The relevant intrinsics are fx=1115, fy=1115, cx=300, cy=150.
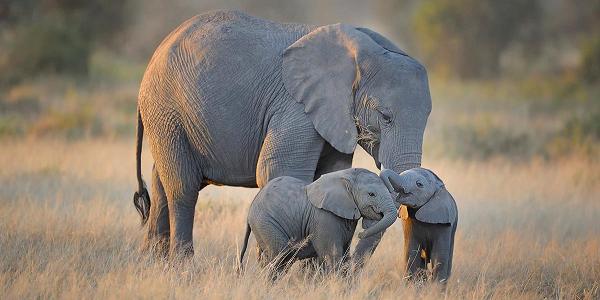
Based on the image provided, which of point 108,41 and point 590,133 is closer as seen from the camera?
point 590,133

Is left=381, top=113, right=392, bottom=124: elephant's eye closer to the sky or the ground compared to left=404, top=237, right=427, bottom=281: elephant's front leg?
closer to the sky

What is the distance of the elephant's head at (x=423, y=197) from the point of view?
286 inches

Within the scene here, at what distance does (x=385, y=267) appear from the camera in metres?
8.44

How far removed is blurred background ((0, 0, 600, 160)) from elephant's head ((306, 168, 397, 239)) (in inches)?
338

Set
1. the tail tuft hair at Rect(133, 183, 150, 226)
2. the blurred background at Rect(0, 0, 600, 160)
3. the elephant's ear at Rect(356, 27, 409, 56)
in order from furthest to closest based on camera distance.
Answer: the blurred background at Rect(0, 0, 600, 160)
the tail tuft hair at Rect(133, 183, 150, 226)
the elephant's ear at Rect(356, 27, 409, 56)

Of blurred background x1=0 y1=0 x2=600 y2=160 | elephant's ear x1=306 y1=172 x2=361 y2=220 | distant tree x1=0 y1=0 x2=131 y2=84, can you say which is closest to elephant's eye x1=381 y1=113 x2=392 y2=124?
elephant's ear x1=306 y1=172 x2=361 y2=220

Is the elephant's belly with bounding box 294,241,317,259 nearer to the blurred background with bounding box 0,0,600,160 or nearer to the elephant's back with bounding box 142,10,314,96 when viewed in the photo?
the elephant's back with bounding box 142,10,314,96

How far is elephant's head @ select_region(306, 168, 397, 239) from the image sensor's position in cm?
700

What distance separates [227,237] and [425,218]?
8.47 ft

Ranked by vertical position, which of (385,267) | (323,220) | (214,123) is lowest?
(385,267)

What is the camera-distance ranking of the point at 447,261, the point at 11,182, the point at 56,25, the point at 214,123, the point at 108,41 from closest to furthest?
the point at 447,261
the point at 214,123
the point at 11,182
the point at 56,25
the point at 108,41

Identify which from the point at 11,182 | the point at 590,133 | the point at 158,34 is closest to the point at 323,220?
the point at 11,182

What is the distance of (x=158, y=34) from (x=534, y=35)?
13.6 m

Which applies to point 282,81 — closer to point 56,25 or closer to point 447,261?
point 447,261
